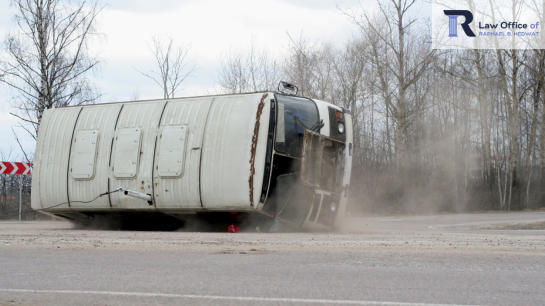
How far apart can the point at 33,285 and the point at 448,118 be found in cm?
3906

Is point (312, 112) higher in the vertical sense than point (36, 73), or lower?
lower

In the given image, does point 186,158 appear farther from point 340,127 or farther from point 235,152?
point 340,127

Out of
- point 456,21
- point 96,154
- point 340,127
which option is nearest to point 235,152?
point 340,127

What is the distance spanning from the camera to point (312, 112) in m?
12.5

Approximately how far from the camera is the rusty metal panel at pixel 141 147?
501 inches

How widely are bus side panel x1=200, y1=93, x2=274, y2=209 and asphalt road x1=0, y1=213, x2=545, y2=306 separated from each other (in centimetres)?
278

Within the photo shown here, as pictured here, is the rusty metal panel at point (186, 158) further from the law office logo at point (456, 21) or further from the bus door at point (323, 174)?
the law office logo at point (456, 21)

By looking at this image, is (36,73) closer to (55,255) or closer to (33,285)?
(55,255)

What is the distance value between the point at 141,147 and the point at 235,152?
238 centimetres

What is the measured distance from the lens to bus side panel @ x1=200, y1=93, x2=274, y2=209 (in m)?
11.6

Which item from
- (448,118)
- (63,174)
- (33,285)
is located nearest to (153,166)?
(63,174)

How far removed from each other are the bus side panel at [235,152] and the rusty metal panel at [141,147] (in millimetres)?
1380

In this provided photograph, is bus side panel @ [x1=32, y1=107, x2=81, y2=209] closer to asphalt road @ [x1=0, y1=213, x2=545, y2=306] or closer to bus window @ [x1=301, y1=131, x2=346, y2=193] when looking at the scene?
asphalt road @ [x1=0, y1=213, x2=545, y2=306]

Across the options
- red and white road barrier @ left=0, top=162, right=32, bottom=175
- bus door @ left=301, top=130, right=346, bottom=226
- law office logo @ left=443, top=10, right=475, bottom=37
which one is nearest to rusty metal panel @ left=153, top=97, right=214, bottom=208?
bus door @ left=301, top=130, right=346, bottom=226
